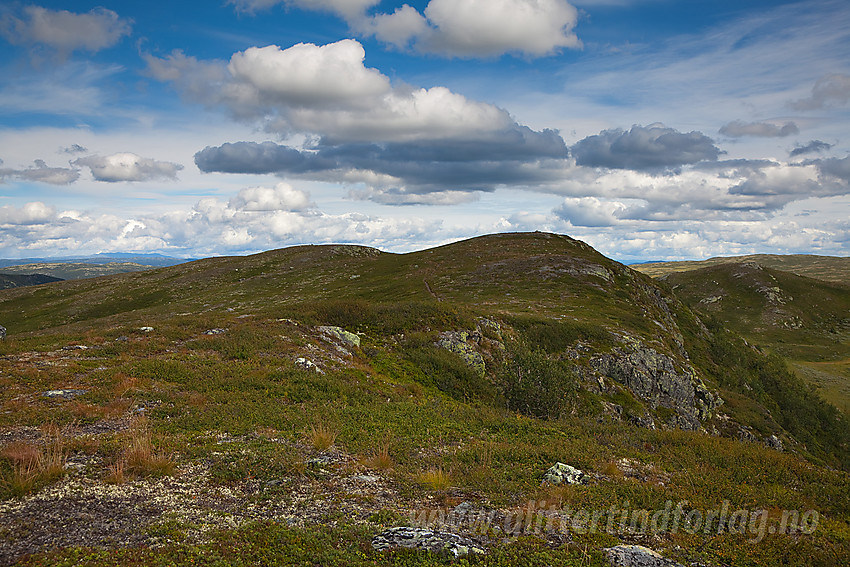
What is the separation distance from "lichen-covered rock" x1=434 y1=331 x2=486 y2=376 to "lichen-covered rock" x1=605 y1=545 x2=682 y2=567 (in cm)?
2397

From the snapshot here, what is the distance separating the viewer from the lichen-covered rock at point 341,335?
32.8m

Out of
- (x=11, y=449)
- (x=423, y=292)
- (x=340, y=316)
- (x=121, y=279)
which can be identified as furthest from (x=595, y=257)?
(x=121, y=279)

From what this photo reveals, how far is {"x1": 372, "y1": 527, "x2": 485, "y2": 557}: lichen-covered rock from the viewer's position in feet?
29.6

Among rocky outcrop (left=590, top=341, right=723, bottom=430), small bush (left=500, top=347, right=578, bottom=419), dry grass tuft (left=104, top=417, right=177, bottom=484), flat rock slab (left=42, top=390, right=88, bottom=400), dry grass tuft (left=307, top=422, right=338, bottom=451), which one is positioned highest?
flat rock slab (left=42, top=390, right=88, bottom=400)

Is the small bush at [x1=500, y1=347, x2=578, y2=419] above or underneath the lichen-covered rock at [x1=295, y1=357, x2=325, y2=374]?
underneath

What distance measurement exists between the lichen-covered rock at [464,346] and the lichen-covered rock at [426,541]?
24116mm

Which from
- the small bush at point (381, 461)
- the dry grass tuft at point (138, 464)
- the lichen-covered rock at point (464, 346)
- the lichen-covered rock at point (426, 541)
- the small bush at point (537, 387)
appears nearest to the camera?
the lichen-covered rock at point (426, 541)

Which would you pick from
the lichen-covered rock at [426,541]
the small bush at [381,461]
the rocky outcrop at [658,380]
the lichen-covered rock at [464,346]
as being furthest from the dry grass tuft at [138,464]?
the rocky outcrop at [658,380]

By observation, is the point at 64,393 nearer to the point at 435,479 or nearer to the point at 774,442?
the point at 435,479

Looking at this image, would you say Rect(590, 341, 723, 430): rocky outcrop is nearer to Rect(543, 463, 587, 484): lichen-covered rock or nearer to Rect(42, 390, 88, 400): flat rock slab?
Rect(543, 463, 587, 484): lichen-covered rock

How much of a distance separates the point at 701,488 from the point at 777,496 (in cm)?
213

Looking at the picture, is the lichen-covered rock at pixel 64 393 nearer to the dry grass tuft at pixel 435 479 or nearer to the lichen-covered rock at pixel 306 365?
the lichen-covered rock at pixel 306 365

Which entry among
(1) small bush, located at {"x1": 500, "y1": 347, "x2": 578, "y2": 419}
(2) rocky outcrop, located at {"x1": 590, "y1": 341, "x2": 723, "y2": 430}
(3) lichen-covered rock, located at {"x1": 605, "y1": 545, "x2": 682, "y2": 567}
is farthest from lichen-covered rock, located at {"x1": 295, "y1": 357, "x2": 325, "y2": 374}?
(2) rocky outcrop, located at {"x1": 590, "y1": 341, "x2": 723, "y2": 430}

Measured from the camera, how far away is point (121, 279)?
11944 centimetres
